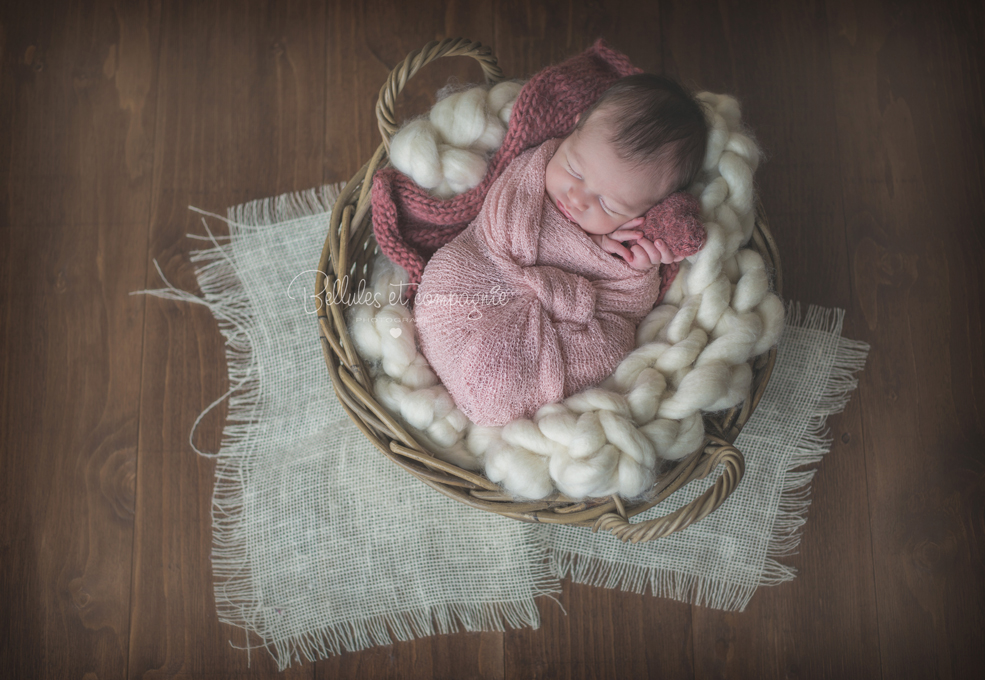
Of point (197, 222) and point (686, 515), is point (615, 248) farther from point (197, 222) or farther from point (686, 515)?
point (197, 222)

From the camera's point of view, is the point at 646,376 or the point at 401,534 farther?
the point at 401,534

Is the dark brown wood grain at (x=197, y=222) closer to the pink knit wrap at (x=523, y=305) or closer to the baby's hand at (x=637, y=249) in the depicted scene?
the pink knit wrap at (x=523, y=305)

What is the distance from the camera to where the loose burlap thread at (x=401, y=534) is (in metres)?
1.19

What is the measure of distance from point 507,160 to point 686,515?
0.62 meters

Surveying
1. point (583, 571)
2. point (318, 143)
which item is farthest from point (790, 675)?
point (318, 143)

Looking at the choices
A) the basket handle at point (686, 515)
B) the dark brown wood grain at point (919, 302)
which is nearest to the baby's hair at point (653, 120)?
the basket handle at point (686, 515)

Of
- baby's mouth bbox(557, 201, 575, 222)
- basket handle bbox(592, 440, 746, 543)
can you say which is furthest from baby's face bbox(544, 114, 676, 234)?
basket handle bbox(592, 440, 746, 543)

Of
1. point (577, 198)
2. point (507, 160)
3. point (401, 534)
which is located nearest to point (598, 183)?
point (577, 198)

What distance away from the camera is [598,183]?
1014mm

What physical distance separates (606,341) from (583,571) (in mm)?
456

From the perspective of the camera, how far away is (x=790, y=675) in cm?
121

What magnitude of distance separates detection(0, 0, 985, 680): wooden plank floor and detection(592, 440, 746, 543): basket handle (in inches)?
15.2

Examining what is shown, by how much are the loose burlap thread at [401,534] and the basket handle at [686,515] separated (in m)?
0.32

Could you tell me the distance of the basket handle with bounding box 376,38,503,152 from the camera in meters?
1.00
